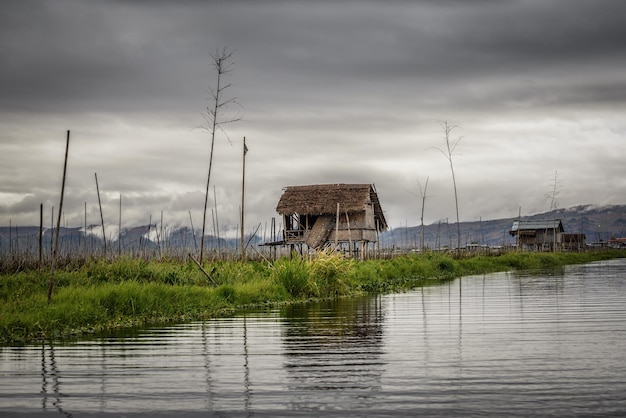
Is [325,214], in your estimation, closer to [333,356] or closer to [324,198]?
[324,198]

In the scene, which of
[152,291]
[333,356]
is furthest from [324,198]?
[333,356]

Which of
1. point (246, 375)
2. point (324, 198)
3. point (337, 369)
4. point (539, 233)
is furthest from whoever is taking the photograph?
point (539, 233)

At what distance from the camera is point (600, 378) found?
6895 millimetres

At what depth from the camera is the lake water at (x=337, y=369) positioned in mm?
6039

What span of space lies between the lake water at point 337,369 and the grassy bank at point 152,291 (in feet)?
3.30

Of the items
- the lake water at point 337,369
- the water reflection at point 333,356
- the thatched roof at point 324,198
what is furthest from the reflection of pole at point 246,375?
the thatched roof at point 324,198

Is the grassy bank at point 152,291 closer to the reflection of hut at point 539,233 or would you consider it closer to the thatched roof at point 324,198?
the thatched roof at point 324,198

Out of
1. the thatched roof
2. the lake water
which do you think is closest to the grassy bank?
the lake water

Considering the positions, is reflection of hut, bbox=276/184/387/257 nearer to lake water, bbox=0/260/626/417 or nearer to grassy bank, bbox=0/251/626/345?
grassy bank, bbox=0/251/626/345

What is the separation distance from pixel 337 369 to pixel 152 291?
290 inches

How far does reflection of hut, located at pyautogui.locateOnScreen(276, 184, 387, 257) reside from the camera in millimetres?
41500

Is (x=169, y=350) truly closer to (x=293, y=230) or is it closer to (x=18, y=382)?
(x=18, y=382)

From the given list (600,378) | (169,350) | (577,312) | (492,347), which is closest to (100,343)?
(169,350)

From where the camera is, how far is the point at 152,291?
1421 centimetres
